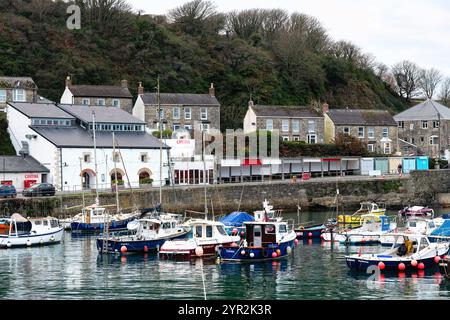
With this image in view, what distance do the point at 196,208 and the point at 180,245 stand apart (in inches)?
833

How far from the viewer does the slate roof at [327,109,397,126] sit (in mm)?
81375

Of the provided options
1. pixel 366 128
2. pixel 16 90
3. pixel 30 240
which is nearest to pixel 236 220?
pixel 30 240

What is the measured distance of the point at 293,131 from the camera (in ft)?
259

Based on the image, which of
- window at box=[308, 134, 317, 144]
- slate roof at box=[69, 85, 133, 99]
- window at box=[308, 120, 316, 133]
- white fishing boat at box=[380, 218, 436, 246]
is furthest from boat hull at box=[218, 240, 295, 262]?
window at box=[308, 120, 316, 133]

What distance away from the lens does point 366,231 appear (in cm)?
4425

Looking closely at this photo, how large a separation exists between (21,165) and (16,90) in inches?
615

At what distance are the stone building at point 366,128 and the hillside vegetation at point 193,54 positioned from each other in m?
11.4

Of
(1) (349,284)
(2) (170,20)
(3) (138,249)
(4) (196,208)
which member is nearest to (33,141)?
(4) (196,208)

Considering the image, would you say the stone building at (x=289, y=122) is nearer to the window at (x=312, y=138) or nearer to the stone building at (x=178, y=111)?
the window at (x=312, y=138)

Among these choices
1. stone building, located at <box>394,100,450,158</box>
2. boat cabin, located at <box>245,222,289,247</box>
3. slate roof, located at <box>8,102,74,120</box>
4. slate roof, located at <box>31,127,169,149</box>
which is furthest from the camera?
stone building, located at <box>394,100,450,158</box>

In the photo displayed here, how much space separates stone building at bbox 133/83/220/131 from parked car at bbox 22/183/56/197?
73.4 ft

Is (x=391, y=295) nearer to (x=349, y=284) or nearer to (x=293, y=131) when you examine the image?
(x=349, y=284)

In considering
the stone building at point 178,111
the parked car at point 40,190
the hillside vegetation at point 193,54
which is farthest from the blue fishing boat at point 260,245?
the hillside vegetation at point 193,54

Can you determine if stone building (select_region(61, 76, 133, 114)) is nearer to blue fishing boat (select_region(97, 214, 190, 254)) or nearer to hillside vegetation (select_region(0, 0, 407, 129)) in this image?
hillside vegetation (select_region(0, 0, 407, 129))
